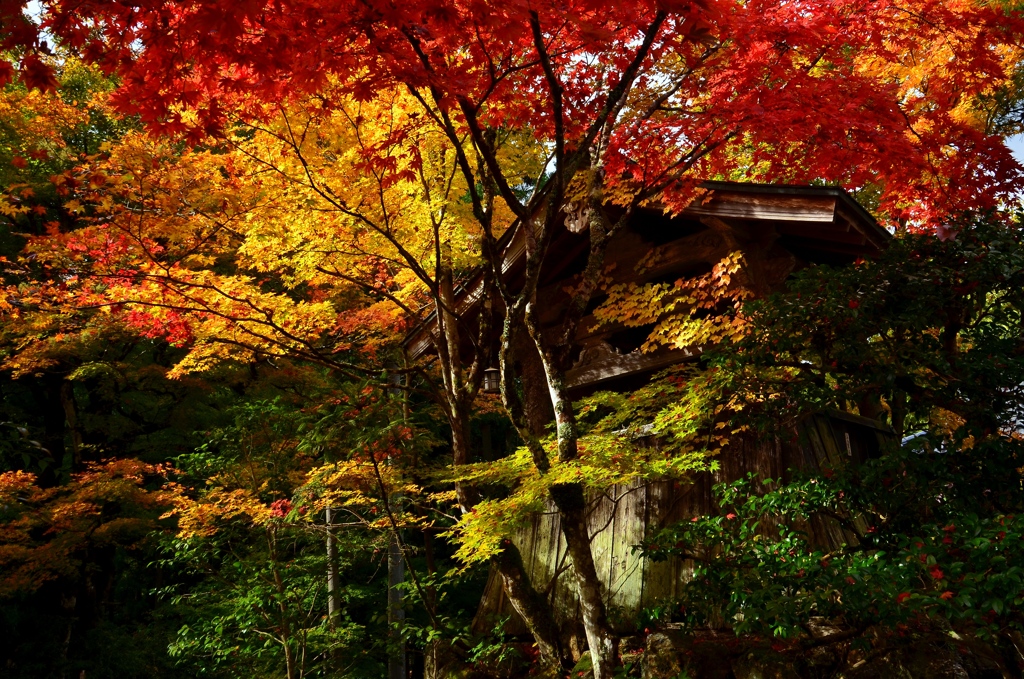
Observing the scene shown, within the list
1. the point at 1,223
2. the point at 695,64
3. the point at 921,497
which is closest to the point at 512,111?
the point at 695,64

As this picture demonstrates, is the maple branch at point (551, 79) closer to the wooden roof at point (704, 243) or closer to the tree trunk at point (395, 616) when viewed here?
the wooden roof at point (704, 243)

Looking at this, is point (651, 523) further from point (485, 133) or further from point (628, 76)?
point (628, 76)

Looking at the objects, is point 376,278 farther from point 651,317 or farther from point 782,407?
point 782,407

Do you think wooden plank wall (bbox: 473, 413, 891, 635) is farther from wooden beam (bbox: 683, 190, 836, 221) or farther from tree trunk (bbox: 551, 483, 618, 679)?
wooden beam (bbox: 683, 190, 836, 221)

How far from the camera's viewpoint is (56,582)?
13.6 meters

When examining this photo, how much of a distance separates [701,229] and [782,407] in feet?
12.2

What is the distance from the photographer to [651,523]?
8312mm

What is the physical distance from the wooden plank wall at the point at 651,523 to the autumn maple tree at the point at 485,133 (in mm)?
820

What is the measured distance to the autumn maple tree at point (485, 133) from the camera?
5.12 metres

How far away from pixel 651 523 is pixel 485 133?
4.77 meters

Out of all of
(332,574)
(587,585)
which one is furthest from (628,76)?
(332,574)

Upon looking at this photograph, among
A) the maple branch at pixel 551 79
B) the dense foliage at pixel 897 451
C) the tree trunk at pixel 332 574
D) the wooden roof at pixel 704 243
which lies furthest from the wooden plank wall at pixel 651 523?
the maple branch at pixel 551 79

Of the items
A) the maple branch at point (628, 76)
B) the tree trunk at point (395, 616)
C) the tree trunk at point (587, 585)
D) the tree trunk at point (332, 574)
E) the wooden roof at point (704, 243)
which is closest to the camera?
the maple branch at point (628, 76)

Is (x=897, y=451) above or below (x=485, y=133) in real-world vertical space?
below
